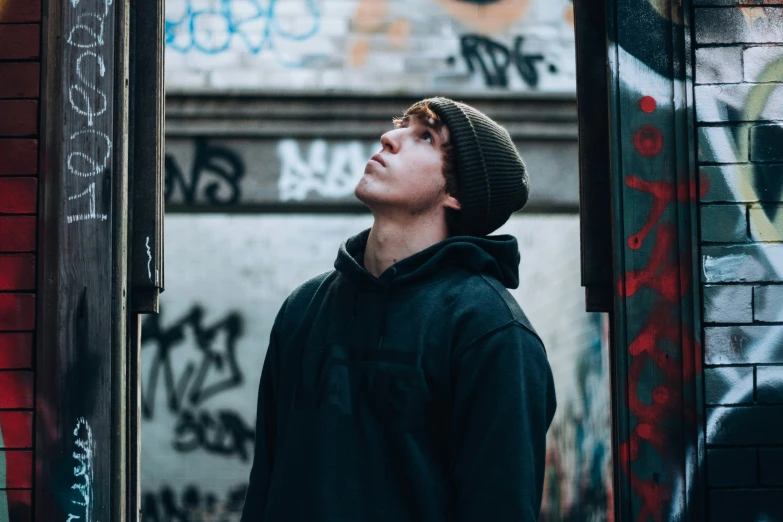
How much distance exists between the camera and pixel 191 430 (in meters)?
8.08

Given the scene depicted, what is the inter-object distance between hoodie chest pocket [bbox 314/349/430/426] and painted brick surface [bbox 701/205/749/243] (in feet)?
3.91

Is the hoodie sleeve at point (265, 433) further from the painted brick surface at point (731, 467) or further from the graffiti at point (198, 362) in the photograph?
the graffiti at point (198, 362)

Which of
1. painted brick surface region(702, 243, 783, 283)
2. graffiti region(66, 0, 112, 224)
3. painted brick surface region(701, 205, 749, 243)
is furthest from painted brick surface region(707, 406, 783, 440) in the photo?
graffiti region(66, 0, 112, 224)

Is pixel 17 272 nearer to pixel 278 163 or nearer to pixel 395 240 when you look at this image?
pixel 395 240

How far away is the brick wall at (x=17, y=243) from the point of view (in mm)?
2988

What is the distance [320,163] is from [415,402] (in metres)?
5.83

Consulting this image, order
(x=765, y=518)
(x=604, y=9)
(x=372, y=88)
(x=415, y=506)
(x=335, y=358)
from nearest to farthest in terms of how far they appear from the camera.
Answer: (x=415, y=506) < (x=335, y=358) < (x=765, y=518) < (x=604, y=9) < (x=372, y=88)

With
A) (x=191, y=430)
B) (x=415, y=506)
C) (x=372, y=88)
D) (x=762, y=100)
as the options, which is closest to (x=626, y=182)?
(x=762, y=100)

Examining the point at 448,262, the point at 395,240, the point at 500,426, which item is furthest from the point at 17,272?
the point at 500,426

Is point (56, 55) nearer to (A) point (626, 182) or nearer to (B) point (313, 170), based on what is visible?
(A) point (626, 182)

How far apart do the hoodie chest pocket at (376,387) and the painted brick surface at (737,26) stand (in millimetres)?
1558

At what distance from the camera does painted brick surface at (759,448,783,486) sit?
9.77 ft

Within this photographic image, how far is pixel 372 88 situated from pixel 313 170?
0.83m

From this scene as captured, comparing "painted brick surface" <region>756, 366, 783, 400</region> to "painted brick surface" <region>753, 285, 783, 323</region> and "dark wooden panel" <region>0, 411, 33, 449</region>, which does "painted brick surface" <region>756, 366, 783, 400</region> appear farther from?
"dark wooden panel" <region>0, 411, 33, 449</region>
